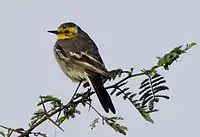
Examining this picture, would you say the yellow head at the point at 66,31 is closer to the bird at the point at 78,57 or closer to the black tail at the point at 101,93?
the bird at the point at 78,57

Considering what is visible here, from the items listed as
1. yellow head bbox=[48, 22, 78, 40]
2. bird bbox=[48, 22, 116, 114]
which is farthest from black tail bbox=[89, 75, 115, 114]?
yellow head bbox=[48, 22, 78, 40]

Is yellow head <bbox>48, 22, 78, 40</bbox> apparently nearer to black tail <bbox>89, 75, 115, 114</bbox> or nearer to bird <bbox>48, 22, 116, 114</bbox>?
bird <bbox>48, 22, 116, 114</bbox>

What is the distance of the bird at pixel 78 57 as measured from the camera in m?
4.87

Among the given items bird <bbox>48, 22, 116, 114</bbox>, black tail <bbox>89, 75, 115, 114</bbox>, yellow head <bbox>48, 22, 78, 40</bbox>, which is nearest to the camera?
black tail <bbox>89, 75, 115, 114</bbox>

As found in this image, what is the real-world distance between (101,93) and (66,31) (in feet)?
10.5

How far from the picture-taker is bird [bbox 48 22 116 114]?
4.87m

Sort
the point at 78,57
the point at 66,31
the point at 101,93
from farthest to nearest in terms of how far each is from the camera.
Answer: the point at 66,31 < the point at 78,57 < the point at 101,93

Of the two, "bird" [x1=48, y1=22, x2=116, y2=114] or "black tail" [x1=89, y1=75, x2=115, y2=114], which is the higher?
"bird" [x1=48, y1=22, x2=116, y2=114]

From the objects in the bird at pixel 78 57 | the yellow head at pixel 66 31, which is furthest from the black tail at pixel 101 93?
the yellow head at pixel 66 31

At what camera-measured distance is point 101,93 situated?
168 inches

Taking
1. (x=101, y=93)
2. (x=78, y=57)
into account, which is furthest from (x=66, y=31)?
(x=101, y=93)

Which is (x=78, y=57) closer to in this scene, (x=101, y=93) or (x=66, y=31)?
(x=66, y=31)

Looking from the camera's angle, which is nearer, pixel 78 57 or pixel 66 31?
pixel 78 57

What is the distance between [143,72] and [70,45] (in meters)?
4.28
